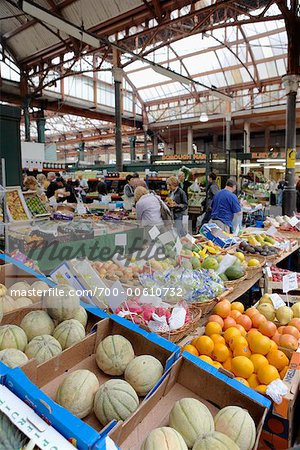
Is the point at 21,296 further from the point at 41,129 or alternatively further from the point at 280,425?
the point at 41,129

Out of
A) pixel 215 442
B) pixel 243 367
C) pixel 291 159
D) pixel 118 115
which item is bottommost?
pixel 243 367

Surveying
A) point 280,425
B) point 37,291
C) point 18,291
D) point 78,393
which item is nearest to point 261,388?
point 280,425

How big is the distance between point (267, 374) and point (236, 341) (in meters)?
0.26

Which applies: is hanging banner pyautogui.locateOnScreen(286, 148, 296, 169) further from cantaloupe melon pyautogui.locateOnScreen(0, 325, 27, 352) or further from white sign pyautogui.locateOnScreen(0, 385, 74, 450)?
white sign pyautogui.locateOnScreen(0, 385, 74, 450)

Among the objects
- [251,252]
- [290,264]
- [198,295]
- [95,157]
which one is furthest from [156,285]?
[95,157]

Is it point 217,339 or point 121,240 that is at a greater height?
point 121,240

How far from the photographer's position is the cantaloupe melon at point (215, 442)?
1019 millimetres

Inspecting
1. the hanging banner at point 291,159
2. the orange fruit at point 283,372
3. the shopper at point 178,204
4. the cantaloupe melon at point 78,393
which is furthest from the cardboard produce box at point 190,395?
the hanging banner at point 291,159

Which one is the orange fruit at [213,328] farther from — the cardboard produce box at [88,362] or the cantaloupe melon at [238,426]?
the cantaloupe melon at [238,426]

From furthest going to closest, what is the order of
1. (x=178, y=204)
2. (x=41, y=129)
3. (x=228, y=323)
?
1. (x=41, y=129)
2. (x=178, y=204)
3. (x=228, y=323)

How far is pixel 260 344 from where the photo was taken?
1841 mm

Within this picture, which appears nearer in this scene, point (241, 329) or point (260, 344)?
point (260, 344)

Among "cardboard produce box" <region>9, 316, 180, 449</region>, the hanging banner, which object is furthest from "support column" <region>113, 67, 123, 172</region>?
"cardboard produce box" <region>9, 316, 180, 449</region>

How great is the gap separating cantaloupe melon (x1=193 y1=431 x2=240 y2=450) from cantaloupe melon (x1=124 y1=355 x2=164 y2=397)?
29 cm
